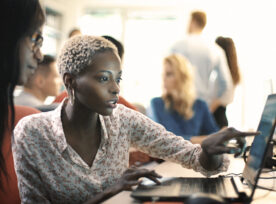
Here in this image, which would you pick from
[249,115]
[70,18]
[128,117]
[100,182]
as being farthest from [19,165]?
[70,18]

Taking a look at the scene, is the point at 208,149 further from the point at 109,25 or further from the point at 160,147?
the point at 109,25

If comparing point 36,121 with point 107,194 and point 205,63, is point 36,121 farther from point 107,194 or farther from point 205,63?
point 205,63

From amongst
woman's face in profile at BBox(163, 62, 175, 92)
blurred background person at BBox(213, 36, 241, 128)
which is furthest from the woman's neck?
blurred background person at BBox(213, 36, 241, 128)

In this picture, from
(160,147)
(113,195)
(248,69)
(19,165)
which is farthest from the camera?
(248,69)

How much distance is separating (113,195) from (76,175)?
0.17 meters

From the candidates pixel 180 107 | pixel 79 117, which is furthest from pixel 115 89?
pixel 180 107

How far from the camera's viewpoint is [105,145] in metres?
1.25

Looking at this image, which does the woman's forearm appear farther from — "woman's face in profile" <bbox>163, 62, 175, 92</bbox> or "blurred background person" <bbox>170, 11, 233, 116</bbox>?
"blurred background person" <bbox>170, 11, 233, 116</bbox>

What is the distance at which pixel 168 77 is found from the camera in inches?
103

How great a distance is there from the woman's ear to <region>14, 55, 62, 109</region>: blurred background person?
59.0 inches

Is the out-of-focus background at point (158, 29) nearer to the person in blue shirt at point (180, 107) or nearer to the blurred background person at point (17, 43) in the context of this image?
the person in blue shirt at point (180, 107)

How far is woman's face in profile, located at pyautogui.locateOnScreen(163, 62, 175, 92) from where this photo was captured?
2.61 m

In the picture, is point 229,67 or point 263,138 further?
point 229,67

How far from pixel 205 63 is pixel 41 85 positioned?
1.40 meters
